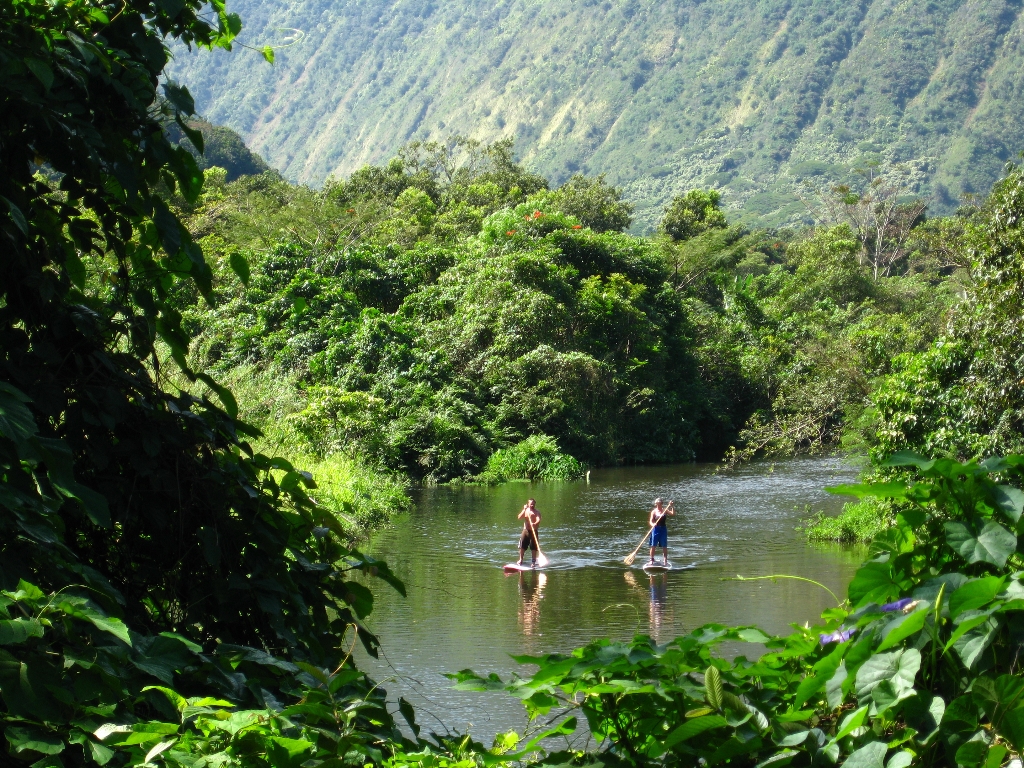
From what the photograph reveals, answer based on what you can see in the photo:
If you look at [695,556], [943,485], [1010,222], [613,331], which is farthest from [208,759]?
[613,331]

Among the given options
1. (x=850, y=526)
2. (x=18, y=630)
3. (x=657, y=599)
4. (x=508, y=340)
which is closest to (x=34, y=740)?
(x=18, y=630)

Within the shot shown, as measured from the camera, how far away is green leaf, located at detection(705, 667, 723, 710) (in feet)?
5.73

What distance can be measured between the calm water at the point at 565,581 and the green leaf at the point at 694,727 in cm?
379

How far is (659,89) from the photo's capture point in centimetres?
14900

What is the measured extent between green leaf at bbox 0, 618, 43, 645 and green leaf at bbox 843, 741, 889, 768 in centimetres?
134

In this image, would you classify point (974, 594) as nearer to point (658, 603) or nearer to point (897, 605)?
point (897, 605)

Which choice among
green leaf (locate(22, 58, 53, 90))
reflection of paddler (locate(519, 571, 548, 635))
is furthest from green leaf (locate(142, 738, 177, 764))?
reflection of paddler (locate(519, 571, 548, 635))

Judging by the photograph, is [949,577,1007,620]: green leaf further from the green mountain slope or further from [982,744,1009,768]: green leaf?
the green mountain slope

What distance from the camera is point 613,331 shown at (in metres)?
31.5

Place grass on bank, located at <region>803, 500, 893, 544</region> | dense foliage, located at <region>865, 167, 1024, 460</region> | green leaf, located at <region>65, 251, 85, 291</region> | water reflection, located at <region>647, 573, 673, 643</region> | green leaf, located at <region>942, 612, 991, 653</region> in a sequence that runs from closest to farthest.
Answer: green leaf, located at <region>942, 612, 991, 653</region>
green leaf, located at <region>65, 251, 85, 291</region>
water reflection, located at <region>647, 573, 673, 643</region>
dense foliage, located at <region>865, 167, 1024, 460</region>
grass on bank, located at <region>803, 500, 893, 544</region>

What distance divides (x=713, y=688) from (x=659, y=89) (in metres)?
155

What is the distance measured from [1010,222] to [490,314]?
60.7 feet

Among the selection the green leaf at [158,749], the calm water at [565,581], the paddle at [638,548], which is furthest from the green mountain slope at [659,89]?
the green leaf at [158,749]

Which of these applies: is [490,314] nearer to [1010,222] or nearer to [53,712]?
[1010,222]
